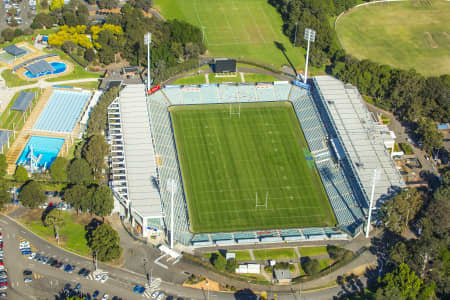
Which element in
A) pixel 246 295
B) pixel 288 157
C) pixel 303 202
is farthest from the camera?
pixel 288 157

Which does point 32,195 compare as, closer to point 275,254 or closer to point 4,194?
point 4,194

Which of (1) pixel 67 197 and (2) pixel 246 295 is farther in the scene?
(1) pixel 67 197

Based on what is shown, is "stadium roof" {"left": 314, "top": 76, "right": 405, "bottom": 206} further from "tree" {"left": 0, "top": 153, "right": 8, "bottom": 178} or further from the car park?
"tree" {"left": 0, "top": 153, "right": 8, "bottom": 178}

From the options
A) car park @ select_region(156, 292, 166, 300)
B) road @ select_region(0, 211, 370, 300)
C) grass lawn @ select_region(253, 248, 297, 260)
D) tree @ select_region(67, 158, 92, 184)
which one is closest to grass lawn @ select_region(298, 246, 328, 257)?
grass lawn @ select_region(253, 248, 297, 260)

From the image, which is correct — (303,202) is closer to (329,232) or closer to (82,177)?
(329,232)

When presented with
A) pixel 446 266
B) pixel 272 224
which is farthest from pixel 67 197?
pixel 446 266

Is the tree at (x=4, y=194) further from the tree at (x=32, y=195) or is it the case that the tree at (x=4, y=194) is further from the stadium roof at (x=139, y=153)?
the stadium roof at (x=139, y=153)
